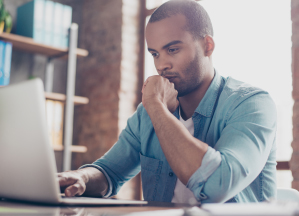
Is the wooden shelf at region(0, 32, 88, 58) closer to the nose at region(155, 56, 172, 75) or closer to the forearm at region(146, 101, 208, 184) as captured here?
the nose at region(155, 56, 172, 75)

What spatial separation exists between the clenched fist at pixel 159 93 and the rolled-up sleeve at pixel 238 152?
24 centimetres

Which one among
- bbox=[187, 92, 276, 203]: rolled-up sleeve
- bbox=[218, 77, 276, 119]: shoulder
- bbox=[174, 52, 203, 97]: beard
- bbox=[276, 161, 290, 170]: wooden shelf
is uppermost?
bbox=[174, 52, 203, 97]: beard

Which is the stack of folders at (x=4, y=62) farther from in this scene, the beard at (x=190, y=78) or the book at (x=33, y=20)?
the beard at (x=190, y=78)

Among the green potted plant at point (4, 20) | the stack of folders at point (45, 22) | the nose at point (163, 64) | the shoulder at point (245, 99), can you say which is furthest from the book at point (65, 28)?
the shoulder at point (245, 99)

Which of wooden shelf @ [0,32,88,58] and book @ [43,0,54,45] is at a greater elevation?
book @ [43,0,54,45]

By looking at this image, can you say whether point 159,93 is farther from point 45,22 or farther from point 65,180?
point 45,22

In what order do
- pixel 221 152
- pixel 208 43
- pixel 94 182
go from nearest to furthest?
1. pixel 221 152
2. pixel 94 182
3. pixel 208 43

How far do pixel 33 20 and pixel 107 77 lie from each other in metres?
0.86

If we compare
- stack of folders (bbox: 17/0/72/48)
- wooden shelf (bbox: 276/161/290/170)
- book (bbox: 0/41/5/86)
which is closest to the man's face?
wooden shelf (bbox: 276/161/290/170)

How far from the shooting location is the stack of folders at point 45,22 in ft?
9.25

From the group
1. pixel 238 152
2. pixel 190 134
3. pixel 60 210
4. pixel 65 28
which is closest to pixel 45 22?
pixel 65 28

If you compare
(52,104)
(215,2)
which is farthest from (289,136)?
(52,104)

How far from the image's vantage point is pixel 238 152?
929 mm

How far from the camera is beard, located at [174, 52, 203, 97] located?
134 centimetres
